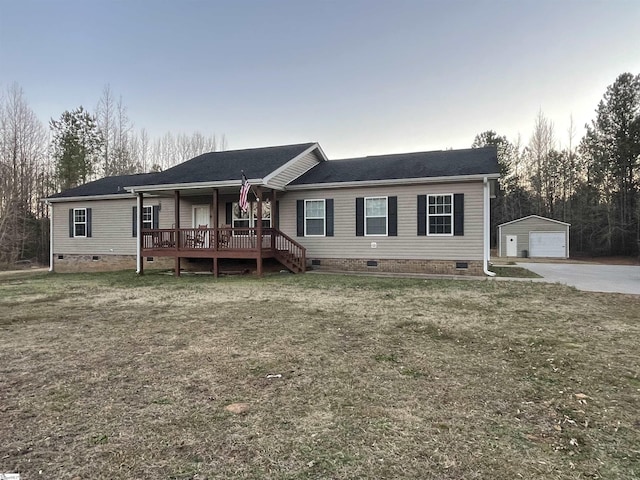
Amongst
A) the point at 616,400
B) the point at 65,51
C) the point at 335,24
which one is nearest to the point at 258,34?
the point at 335,24

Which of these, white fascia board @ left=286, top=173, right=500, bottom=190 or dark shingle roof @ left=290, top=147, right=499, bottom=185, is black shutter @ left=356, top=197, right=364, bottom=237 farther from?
dark shingle roof @ left=290, top=147, right=499, bottom=185

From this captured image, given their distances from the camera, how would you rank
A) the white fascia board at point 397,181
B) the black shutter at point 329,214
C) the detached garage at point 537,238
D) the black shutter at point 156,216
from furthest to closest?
the detached garage at point 537,238, the black shutter at point 156,216, the black shutter at point 329,214, the white fascia board at point 397,181

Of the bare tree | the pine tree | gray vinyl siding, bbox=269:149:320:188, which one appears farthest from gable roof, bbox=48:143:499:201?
the pine tree

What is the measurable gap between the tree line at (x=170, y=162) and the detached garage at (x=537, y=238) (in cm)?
582

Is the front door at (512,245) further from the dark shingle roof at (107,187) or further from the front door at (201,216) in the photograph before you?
the dark shingle roof at (107,187)

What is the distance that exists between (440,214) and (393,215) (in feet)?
5.00

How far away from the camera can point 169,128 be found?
34406 mm

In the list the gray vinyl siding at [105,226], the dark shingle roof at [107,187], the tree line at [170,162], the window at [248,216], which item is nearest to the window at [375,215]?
the window at [248,216]

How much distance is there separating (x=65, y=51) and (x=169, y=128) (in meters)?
15.4

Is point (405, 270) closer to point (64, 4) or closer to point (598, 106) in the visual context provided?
point (64, 4)

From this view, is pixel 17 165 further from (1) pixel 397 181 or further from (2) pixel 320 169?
(1) pixel 397 181

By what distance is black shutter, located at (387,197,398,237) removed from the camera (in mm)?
12594

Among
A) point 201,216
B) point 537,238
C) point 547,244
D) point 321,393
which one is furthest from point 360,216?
point 547,244

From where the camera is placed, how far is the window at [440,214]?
1205 cm
